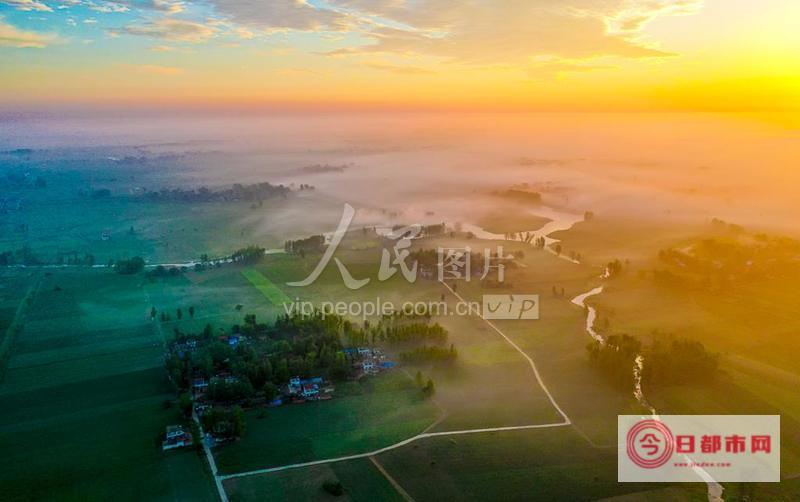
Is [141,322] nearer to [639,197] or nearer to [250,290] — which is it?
[250,290]

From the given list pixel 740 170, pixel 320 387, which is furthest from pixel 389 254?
pixel 740 170

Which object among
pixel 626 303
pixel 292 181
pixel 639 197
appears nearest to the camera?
pixel 626 303

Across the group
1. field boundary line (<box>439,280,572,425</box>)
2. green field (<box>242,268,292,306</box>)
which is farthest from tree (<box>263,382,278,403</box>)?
field boundary line (<box>439,280,572,425</box>)

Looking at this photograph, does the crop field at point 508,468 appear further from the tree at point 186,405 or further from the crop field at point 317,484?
the tree at point 186,405

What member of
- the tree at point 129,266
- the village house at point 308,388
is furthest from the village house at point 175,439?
the tree at point 129,266

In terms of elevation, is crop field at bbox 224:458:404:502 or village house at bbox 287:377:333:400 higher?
village house at bbox 287:377:333:400

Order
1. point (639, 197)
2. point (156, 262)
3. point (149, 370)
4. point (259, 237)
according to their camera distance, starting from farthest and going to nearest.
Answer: point (639, 197), point (259, 237), point (156, 262), point (149, 370)

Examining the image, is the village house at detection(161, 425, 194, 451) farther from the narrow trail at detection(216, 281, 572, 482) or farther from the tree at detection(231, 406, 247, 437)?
the narrow trail at detection(216, 281, 572, 482)
